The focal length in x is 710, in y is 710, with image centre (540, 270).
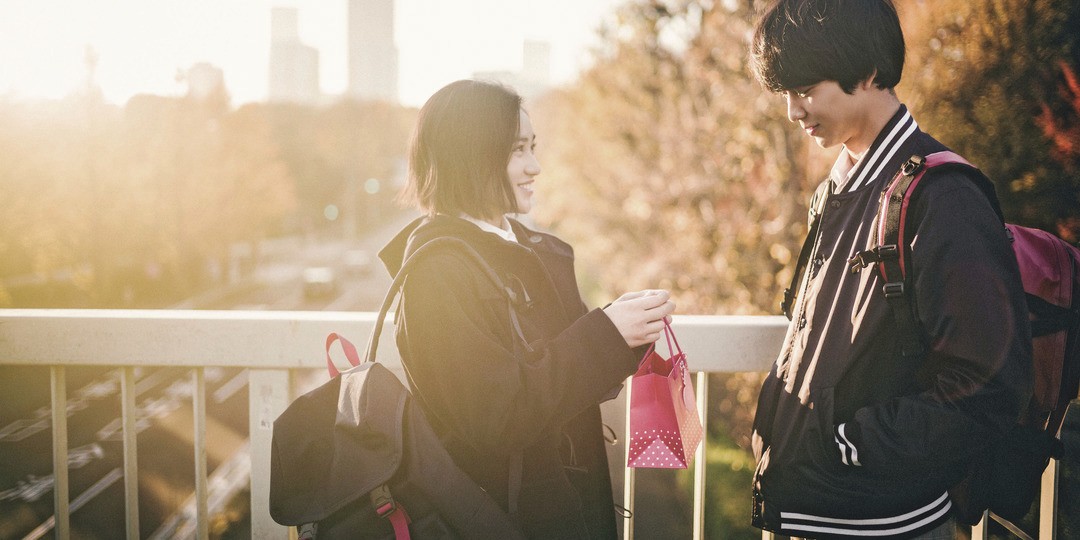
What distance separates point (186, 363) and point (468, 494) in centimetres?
104

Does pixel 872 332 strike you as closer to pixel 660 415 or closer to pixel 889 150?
pixel 889 150

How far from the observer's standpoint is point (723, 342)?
77.4 inches

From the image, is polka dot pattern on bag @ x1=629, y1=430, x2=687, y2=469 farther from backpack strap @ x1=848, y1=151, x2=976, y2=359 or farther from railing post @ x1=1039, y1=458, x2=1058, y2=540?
railing post @ x1=1039, y1=458, x2=1058, y2=540

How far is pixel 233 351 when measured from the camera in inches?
77.4

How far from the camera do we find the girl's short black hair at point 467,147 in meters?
1.55

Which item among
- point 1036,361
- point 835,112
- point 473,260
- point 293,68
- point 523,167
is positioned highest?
point 293,68

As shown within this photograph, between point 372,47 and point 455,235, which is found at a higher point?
point 372,47

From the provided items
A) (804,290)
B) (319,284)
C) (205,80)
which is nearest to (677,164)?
(804,290)

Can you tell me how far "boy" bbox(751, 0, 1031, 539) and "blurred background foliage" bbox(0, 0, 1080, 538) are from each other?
3.59 ft

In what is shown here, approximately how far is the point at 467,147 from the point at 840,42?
0.79 metres

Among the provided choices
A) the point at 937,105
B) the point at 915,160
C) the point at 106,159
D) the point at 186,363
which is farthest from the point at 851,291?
the point at 106,159

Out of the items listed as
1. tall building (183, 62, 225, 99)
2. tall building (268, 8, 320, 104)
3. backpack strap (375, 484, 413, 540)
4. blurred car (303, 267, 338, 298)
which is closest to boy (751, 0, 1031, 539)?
backpack strap (375, 484, 413, 540)

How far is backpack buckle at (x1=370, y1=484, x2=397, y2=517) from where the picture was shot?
1.39 metres

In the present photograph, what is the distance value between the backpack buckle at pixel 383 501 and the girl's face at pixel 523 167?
0.66 metres
